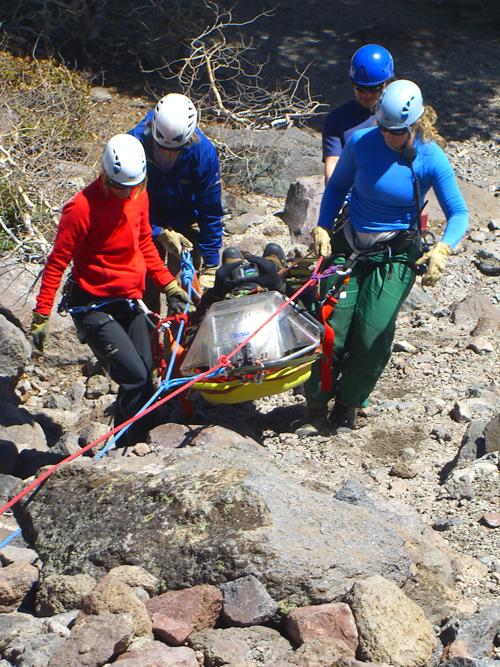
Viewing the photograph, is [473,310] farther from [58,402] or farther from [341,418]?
[58,402]

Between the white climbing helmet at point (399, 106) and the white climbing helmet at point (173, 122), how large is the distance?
994 mm

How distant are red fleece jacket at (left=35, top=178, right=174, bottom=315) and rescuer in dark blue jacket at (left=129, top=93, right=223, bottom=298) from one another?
15.9 inches

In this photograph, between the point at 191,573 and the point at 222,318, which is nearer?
the point at 191,573

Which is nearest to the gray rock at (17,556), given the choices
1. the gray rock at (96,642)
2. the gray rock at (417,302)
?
the gray rock at (96,642)

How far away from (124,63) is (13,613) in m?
9.10

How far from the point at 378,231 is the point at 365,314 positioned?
46 cm

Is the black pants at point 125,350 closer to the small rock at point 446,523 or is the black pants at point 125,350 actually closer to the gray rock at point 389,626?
the small rock at point 446,523

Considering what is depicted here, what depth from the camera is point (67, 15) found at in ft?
37.4

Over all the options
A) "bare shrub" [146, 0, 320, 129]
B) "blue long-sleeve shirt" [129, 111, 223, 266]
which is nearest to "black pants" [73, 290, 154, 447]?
"blue long-sleeve shirt" [129, 111, 223, 266]

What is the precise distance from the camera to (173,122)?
5324mm

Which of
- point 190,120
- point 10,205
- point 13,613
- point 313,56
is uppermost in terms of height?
point 190,120

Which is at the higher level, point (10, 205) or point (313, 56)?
point (10, 205)

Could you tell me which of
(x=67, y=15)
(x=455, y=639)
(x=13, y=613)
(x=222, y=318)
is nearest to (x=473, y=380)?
(x=222, y=318)

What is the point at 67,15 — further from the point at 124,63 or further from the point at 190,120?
the point at 190,120
